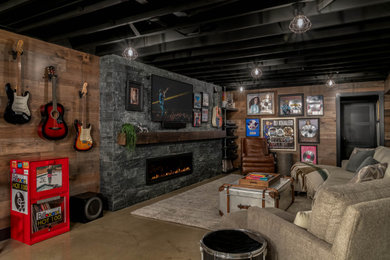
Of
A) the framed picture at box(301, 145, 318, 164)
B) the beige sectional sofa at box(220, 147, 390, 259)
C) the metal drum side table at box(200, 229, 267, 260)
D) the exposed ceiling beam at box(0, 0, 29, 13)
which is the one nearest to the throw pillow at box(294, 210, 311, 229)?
the beige sectional sofa at box(220, 147, 390, 259)

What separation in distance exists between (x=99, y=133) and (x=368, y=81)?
636cm

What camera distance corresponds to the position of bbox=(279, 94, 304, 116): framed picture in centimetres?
711

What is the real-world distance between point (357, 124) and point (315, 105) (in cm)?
147

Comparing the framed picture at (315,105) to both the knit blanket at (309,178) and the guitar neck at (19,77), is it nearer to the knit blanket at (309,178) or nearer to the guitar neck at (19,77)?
the knit blanket at (309,178)

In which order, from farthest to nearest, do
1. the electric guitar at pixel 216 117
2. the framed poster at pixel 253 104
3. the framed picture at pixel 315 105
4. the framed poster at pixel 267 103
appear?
1. the framed poster at pixel 253 104
2. the framed poster at pixel 267 103
3. the framed picture at pixel 315 105
4. the electric guitar at pixel 216 117

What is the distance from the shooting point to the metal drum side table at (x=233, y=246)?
1.42m

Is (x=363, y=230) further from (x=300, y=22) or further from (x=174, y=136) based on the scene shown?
(x=174, y=136)

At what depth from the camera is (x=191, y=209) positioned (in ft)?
12.8

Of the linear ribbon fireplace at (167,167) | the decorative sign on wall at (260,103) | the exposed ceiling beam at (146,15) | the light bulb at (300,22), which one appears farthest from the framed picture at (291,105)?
the exposed ceiling beam at (146,15)

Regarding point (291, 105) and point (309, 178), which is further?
point (291, 105)

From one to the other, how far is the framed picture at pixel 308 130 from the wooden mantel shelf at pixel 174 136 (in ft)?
7.62

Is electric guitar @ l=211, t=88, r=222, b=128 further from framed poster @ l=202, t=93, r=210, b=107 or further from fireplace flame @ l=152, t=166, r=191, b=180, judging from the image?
fireplace flame @ l=152, t=166, r=191, b=180

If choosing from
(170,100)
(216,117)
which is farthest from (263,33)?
(216,117)

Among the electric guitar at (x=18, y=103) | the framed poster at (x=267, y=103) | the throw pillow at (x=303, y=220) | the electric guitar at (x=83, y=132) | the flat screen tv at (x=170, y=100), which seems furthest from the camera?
the framed poster at (x=267, y=103)
